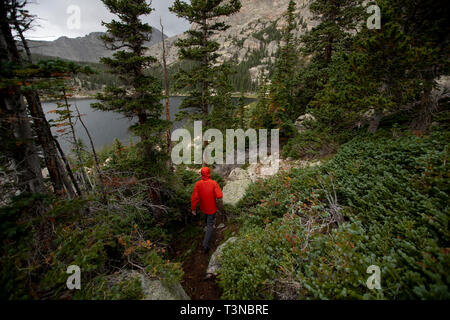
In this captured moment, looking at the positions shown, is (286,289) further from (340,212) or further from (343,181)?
(343,181)

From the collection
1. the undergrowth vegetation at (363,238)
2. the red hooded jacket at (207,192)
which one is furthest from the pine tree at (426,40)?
the red hooded jacket at (207,192)

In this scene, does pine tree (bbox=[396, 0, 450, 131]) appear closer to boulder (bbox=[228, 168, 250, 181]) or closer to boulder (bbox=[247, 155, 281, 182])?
boulder (bbox=[247, 155, 281, 182])

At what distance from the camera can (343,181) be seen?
4770 millimetres

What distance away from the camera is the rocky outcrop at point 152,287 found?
3.25 meters

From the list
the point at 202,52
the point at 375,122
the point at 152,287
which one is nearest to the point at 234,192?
the point at 152,287

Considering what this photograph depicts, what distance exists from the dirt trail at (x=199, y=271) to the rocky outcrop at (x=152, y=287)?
3.35 ft

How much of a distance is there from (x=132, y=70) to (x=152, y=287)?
8.01 m

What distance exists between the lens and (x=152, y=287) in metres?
3.39

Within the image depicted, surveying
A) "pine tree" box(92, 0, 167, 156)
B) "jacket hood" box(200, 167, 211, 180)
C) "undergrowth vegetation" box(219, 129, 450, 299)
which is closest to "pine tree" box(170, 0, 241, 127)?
"pine tree" box(92, 0, 167, 156)

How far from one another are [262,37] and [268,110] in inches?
7743

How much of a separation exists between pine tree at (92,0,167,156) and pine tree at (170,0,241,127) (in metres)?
3.57

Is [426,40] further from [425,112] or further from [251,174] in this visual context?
[251,174]

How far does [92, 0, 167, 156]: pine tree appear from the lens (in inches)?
264

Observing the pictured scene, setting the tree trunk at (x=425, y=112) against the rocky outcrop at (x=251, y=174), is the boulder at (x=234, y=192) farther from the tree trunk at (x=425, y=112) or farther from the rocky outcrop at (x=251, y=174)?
the tree trunk at (x=425, y=112)
